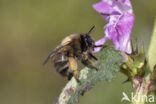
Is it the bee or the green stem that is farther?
the bee

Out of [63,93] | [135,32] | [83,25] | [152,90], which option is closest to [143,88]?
[152,90]

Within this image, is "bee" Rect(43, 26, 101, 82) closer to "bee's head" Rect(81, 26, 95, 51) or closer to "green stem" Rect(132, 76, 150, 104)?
"bee's head" Rect(81, 26, 95, 51)

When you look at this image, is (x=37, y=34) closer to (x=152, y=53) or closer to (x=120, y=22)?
(x=120, y=22)

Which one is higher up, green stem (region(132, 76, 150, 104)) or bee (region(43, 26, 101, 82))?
bee (region(43, 26, 101, 82))

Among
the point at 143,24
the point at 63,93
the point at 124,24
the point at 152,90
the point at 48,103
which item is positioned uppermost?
the point at 124,24

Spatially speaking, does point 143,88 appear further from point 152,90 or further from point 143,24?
point 143,24

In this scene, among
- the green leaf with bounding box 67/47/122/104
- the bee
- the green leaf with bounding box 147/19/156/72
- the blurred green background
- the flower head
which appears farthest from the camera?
the blurred green background

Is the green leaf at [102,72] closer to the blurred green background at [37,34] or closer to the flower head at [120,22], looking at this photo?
the flower head at [120,22]

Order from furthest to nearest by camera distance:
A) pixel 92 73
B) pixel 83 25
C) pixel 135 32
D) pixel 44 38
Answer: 1. pixel 44 38
2. pixel 83 25
3. pixel 135 32
4. pixel 92 73

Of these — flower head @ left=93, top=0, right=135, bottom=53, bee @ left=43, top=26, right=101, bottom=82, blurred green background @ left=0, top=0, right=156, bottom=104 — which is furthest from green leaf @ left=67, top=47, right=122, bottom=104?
blurred green background @ left=0, top=0, right=156, bottom=104
